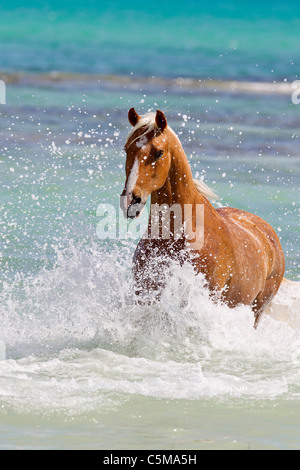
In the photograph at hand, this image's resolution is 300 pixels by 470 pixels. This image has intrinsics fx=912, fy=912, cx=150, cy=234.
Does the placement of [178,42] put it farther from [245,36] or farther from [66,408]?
[66,408]

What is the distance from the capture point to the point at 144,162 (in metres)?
5.04

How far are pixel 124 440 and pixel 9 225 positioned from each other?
4624mm

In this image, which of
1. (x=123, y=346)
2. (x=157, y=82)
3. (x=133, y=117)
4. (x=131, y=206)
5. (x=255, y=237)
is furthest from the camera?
(x=157, y=82)

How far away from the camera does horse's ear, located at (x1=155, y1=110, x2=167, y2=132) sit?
5066 millimetres

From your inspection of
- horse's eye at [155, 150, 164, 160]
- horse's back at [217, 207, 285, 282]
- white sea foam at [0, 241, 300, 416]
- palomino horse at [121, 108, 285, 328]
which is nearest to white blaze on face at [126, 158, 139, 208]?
palomino horse at [121, 108, 285, 328]

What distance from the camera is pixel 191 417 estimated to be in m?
4.51

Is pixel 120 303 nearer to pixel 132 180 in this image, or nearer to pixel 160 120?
pixel 132 180

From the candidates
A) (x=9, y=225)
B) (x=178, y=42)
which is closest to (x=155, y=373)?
(x=9, y=225)

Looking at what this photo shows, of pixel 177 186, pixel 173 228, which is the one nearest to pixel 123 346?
pixel 173 228

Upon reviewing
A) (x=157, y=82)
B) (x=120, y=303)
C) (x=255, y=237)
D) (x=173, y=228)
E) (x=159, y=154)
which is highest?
(x=157, y=82)

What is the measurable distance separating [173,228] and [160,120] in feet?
2.10

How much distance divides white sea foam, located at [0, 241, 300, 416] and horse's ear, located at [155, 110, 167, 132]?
2.68 ft

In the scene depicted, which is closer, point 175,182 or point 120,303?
point 175,182

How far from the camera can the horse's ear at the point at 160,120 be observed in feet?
16.6
